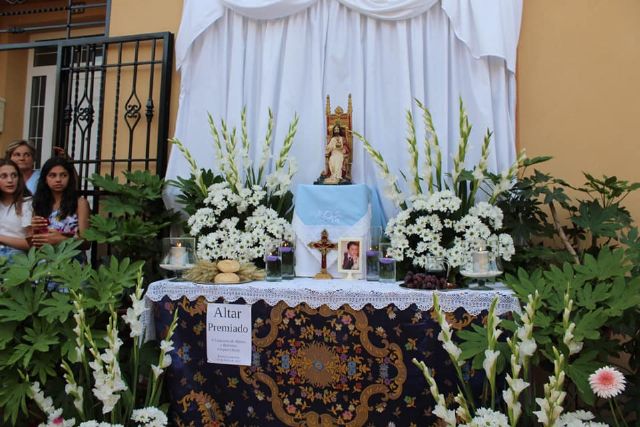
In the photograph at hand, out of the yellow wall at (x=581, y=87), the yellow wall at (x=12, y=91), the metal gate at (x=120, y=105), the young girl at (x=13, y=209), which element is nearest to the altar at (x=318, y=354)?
the young girl at (x=13, y=209)

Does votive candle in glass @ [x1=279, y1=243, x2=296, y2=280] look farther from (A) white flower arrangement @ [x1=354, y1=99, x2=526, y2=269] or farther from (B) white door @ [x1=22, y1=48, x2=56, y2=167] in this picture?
(B) white door @ [x1=22, y1=48, x2=56, y2=167]

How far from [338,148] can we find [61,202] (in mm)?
1808

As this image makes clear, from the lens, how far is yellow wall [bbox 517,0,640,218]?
312 cm

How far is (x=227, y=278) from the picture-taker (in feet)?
8.50

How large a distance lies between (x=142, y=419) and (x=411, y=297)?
4.18 feet

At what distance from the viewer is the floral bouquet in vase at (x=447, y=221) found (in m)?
2.55

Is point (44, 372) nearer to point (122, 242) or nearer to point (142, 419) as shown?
point (142, 419)

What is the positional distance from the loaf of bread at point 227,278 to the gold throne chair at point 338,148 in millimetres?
828

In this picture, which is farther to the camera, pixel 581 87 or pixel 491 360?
pixel 581 87

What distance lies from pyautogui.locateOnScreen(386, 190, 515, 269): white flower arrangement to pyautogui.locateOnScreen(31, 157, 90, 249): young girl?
1981 millimetres

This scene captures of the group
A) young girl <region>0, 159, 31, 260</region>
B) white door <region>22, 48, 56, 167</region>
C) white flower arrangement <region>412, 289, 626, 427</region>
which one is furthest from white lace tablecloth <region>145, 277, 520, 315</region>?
white door <region>22, 48, 56, 167</region>

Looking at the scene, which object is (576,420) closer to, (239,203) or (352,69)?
(239,203)

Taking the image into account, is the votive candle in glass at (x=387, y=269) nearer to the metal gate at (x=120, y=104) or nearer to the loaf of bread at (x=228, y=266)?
the loaf of bread at (x=228, y=266)

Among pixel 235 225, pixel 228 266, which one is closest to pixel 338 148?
pixel 235 225
